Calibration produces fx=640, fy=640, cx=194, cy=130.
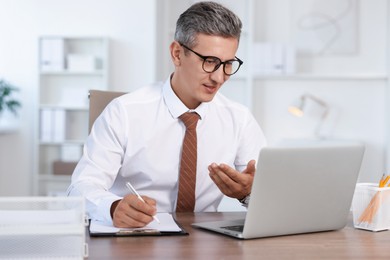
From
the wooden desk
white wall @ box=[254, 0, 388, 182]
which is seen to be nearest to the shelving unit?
white wall @ box=[254, 0, 388, 182]

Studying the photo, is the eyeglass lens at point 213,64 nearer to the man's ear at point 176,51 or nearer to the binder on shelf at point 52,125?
the man's ear at point 176,51

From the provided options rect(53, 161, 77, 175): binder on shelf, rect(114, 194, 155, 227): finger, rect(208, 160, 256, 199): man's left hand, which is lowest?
rect(53, 161, 77, 175): binder on shelf

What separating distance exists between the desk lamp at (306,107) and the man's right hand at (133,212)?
370 cm

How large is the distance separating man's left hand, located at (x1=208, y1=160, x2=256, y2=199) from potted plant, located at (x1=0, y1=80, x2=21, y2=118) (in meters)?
3.95

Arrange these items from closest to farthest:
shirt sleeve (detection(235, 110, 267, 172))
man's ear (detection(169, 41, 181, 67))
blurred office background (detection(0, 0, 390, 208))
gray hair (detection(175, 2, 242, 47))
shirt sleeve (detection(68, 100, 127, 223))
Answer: shirt sleeve (detection(68, 100, 127, 223)) < gray hair (detection(175, 2, 242, 47)) < man's ear (detection(169, 41, 181, 67)) < shirt sleeve (detection(235, 110, 267, 172)) < blurred office background (detection(0, 0, 390, 208))

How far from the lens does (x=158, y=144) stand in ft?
7.00

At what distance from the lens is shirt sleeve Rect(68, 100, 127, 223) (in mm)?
1748

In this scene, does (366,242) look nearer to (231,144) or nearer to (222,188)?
(222,188)

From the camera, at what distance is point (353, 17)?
524 centimetres

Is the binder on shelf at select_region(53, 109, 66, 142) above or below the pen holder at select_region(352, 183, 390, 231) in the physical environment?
above

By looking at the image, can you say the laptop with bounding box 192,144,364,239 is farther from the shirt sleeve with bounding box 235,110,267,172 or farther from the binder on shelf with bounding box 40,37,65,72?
the binder on shelf with bounding box 40,37,65,72

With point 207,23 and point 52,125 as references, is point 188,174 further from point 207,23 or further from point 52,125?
point 52,125

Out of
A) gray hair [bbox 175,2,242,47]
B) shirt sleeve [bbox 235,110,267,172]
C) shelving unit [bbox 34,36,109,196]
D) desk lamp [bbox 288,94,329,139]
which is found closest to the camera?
gray hair [bbox 175,2,242,47]

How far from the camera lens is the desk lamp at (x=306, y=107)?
5.11 metres
